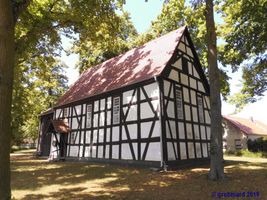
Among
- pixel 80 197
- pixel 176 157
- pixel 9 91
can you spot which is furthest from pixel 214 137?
pixel 9 91

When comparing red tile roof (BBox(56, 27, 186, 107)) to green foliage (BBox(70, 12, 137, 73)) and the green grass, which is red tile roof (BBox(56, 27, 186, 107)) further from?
the green grass

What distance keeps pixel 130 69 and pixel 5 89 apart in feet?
44.2

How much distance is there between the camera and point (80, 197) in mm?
9156

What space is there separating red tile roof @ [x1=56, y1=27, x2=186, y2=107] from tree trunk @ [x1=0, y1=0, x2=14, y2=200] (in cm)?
1008

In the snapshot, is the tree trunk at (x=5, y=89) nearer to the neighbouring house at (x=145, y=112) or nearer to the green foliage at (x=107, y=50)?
the neighbouring house at (x=145, y=112)

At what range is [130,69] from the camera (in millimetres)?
20094

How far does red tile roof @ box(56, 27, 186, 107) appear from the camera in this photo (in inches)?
703

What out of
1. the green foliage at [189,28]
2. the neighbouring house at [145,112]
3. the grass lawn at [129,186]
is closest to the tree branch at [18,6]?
the grass lawn at [129,186]

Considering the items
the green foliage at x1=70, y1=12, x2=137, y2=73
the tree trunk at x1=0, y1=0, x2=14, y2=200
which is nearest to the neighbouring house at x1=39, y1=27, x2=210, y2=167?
the green foliage at x1=70, y1=12, x2=137, y2=73

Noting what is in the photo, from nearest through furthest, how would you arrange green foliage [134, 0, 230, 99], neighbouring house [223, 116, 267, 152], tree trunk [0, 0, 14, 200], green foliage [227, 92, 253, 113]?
tree trunk [0, 0, 14, 200], green foliage [134, 0, 230, 99], green foliage [227, 92, 253, 113], neighbouring house [223, 116, 267, 152]

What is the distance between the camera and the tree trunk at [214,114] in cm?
1162

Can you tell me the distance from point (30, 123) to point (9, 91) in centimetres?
4486

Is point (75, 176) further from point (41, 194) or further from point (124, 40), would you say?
point (124, 40)

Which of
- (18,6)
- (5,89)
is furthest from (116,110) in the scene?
(5,89)
